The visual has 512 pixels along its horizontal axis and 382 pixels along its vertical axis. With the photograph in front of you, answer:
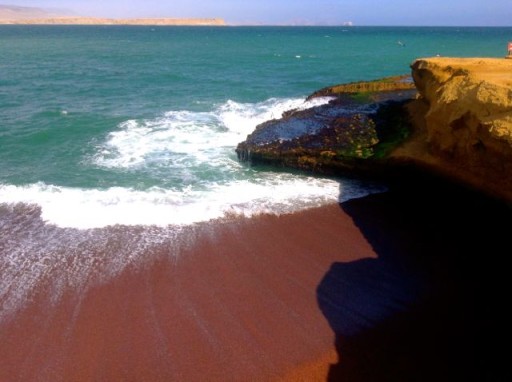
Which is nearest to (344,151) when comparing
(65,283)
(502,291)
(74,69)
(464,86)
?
(464,86)

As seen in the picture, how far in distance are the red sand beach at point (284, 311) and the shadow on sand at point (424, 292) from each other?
0.03m

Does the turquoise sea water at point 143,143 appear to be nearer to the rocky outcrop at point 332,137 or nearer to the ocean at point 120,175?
the ocean at point 120,175

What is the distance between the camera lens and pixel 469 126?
485 inches

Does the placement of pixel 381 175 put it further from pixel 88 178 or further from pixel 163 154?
pixel 88 178

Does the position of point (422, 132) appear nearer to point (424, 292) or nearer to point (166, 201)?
point (424, 292)

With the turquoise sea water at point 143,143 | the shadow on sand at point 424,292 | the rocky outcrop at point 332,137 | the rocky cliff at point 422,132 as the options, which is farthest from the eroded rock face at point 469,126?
the turquoise sea water at point 143,143

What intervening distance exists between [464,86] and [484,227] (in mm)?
4458

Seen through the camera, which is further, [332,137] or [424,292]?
[332,137]

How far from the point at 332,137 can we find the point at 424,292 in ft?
29.7

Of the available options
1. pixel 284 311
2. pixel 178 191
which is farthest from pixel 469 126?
pixel 178 191

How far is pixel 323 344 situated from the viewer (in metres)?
8.50

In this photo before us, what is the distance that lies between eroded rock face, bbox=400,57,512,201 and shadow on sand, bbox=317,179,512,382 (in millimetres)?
822

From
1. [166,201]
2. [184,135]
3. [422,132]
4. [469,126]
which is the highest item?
[469,126]

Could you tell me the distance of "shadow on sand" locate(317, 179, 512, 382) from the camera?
8.16 meters
